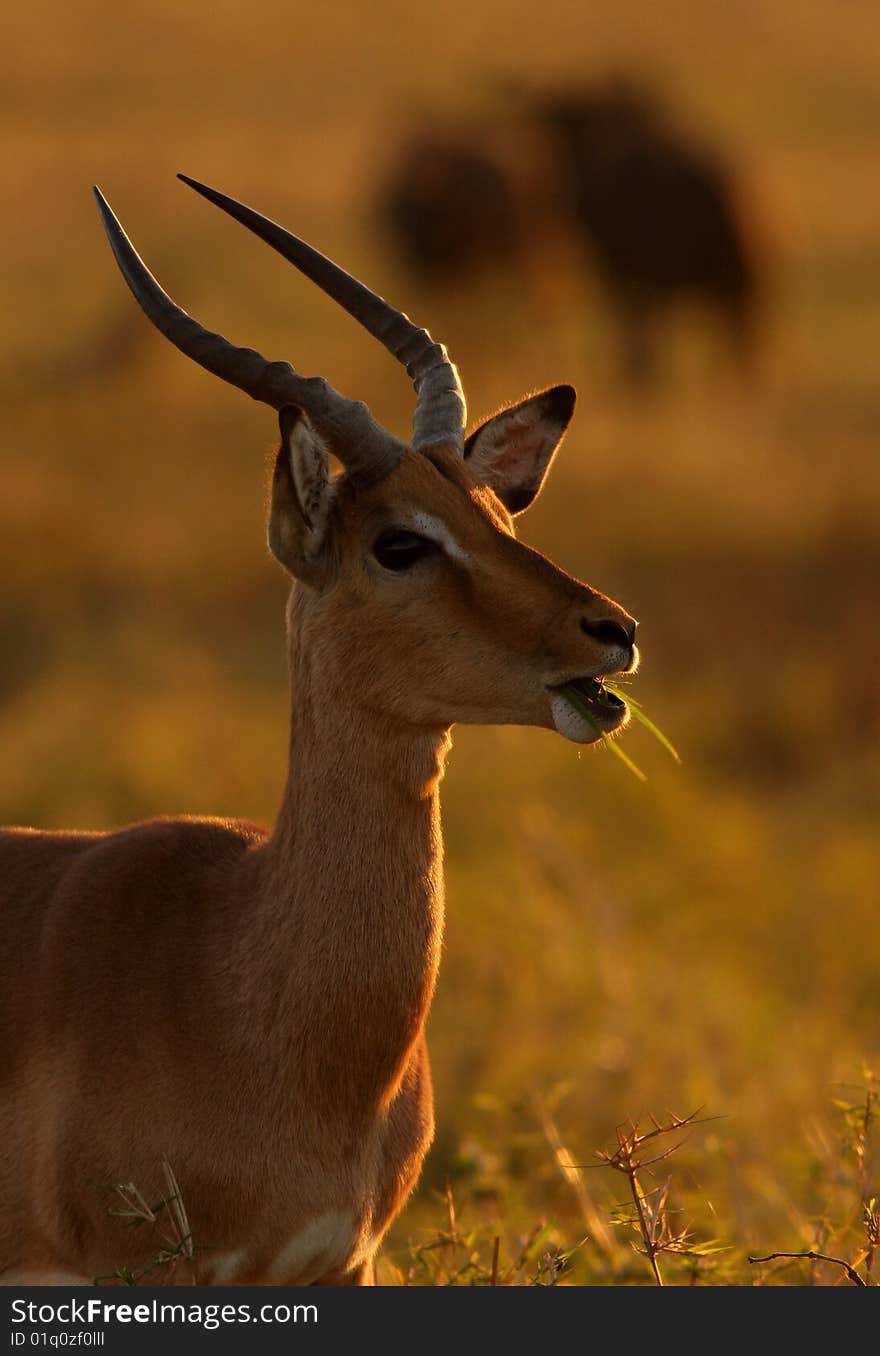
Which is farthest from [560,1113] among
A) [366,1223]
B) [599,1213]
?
A: [366,1223]

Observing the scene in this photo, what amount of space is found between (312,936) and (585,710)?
31.9 inches

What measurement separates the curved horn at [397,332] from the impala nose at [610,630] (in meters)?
0.70

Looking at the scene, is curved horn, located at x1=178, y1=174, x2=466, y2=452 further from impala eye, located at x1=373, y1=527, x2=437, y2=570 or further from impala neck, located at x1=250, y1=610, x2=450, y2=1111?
impala neck, located at x1=250, y1=610, x2=450, y2=1111

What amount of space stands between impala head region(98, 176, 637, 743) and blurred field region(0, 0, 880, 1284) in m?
1.48

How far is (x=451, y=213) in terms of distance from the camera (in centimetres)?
2788

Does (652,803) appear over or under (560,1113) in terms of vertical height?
over

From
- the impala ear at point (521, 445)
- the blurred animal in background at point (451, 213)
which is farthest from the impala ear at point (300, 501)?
the blurred animal in background at point (451, 213)

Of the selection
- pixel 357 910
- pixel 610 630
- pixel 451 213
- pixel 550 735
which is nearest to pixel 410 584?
pixel 610 630

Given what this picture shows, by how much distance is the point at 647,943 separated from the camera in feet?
35.6

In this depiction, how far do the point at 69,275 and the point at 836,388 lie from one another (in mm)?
13778

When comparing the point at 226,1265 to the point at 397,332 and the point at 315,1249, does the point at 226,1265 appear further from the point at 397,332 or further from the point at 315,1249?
the point at 397,332

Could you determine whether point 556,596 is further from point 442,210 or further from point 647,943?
Answer: point 442,210

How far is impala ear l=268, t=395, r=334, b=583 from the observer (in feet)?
13.9

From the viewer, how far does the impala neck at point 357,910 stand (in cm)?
443
